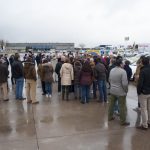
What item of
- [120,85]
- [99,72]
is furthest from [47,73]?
[120,85]

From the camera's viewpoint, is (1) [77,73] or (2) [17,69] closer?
(1) [77,73]

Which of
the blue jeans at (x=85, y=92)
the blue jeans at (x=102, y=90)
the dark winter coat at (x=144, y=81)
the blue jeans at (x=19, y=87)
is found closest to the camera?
the dark winter coat at (x=144, y=81)

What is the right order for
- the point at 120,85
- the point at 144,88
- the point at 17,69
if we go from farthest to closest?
the point at 17,69 < the point at 120,85 < the point at 144,88

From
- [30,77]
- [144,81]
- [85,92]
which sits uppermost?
[144,81]

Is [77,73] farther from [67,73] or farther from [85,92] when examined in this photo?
[85,92]

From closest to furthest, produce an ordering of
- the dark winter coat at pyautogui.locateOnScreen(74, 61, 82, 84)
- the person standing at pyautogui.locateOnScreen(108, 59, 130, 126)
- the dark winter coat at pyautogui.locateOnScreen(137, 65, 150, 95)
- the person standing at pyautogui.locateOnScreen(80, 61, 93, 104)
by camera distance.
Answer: the dark winter coat at pyautogui.locateOnScreen(137, 65, 150, 95)
the person standing at pyautogui.locateOnScreen(108, 59, 130, 126)
the person standing at pyautogui.locateOnScreen(80, 61, 93, 104)
the dark winter coat at pyautogui.locateOnScreen(74, 61, 82, 84)

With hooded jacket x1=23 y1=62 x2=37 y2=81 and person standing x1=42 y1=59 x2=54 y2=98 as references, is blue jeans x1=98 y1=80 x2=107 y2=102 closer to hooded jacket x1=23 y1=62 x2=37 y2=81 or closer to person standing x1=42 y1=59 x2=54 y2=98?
person standing x1=42 y1=59 x2=54 y2=98

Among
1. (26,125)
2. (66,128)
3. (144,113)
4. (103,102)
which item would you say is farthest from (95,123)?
(103,102)

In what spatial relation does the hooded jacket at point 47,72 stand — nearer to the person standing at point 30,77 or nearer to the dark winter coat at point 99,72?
the person standing at point 30,77

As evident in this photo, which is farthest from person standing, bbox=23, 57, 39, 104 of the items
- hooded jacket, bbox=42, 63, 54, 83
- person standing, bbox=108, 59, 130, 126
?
person standing, bbox=108, 59, 130, 126

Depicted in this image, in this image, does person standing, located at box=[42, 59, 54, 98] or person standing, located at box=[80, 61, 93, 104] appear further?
person standing, located at box=[42, 59, 54, 98]

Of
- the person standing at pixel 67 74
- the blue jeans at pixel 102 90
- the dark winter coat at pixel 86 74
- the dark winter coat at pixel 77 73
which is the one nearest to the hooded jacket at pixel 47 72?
the person standing at pixel 67 74

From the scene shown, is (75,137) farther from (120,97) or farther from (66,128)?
(120,97)

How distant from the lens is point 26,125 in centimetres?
A: 757
